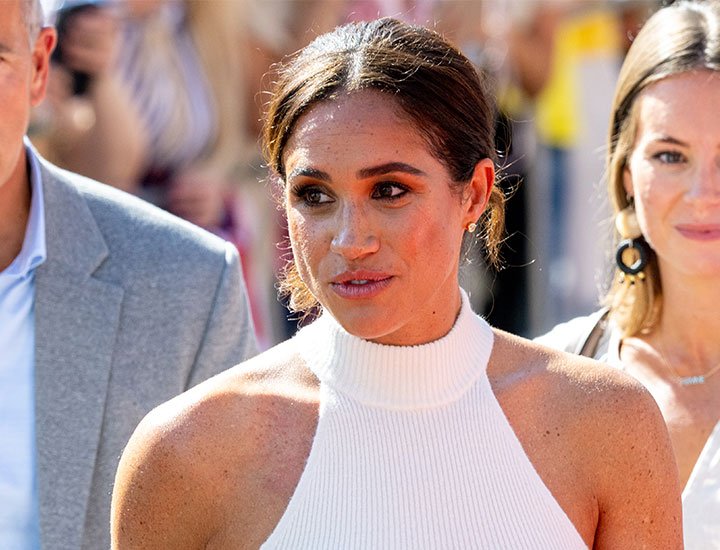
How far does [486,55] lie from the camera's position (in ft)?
21.0

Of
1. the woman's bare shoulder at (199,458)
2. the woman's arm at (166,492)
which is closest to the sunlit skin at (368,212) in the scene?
the woman's bare shoulder at (199,458)

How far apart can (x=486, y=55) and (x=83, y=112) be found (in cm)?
257

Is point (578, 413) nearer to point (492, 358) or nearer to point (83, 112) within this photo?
point (492, 358)

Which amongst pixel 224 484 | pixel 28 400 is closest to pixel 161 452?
pixel 224 484

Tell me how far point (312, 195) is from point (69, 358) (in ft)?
2.65

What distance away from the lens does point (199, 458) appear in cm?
228

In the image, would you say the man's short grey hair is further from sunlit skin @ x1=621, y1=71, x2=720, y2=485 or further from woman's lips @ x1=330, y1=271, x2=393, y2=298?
sunlit skin @ x1=621, y1=71, x2=720, y2=485

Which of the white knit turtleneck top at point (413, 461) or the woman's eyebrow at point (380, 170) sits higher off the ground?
the woman's eyebrow at point (380, 170)

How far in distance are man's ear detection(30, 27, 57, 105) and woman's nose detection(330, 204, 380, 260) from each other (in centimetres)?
98

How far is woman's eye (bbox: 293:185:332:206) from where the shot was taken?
2268 millimetres

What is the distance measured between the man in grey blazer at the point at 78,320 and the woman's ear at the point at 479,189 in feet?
2.55

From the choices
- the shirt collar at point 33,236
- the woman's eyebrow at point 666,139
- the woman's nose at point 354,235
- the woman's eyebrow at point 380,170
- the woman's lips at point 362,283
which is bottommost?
the shirt collar at point 33,236

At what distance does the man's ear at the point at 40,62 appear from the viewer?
280 centimetres

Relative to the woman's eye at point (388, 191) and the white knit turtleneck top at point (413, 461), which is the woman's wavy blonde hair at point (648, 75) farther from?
the woman's eye at point (388, 191)
